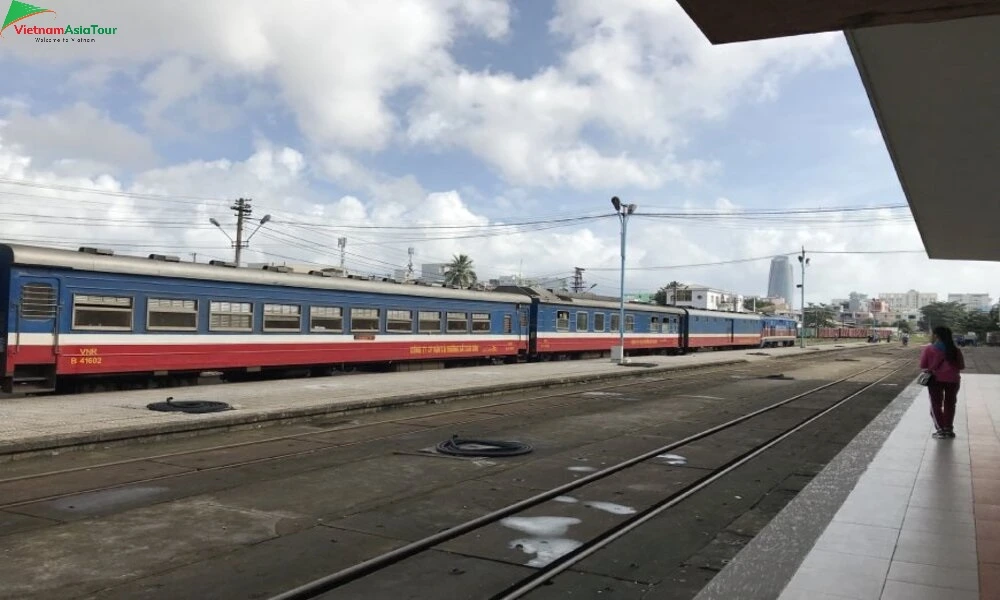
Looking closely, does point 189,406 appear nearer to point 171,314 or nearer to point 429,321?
point 171,314

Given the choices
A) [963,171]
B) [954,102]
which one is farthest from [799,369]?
[954,102]

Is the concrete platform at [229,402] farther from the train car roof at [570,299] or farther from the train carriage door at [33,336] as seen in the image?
the train car roof at [570,299]

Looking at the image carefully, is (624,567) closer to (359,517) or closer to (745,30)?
(359,517)

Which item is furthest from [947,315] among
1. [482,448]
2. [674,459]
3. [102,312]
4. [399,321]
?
[102,312]

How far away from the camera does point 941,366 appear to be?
11.0m

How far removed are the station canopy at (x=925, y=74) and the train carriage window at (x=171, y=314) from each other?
15.0 metres

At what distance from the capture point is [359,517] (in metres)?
6.88

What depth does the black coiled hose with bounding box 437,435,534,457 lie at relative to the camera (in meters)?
10.1

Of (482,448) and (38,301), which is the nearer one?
(482,448)

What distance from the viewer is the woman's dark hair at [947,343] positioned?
35.9 ft

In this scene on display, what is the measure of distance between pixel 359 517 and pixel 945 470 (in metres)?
7.19

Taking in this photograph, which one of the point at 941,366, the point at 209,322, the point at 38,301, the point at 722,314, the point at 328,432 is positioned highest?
the point at 722,314

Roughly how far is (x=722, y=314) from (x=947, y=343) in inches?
1680

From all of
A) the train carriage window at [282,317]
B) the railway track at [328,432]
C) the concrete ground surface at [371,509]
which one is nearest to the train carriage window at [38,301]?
the train carriage window at [282,317]
